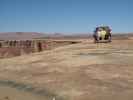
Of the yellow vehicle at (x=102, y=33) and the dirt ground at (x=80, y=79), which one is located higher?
the yellow vehicle at (x=102, y=33)

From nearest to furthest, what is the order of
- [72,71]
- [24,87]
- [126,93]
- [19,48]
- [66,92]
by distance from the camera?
[126,93], [66,92], [24,87], [72,71], [19,48]

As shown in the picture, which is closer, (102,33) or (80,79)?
(80,79)

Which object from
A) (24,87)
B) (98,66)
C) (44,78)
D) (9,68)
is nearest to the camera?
(24,87)

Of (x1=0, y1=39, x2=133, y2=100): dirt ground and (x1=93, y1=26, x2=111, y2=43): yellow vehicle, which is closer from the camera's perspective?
(x1=0, y1=39, x2=133, y2=100): dirt ground

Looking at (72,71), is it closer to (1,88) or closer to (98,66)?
(98,66)

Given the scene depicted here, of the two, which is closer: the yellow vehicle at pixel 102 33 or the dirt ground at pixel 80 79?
the dirt ground at pixel 80 79

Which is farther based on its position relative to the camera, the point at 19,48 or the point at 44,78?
the point at 19,48

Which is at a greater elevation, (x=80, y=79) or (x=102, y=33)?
(x=102, y=33)

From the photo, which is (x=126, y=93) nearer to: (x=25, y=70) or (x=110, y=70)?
(x=110, y=70)

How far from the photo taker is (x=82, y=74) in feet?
33.3

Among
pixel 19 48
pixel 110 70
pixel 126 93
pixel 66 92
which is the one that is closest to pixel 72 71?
pixel 110 70

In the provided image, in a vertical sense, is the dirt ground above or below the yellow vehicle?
below

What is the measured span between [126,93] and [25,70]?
6.00 meters

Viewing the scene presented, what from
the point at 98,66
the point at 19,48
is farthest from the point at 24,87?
the point at 19,48
